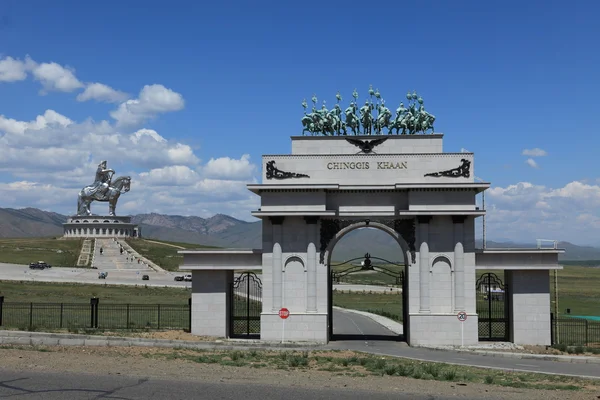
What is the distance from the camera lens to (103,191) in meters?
144

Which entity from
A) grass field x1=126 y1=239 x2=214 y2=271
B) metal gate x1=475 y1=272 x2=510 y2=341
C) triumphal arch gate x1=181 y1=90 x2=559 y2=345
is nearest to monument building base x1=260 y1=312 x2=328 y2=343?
triumphal arch gate x1=181 y1=90 x2=559 y2=345

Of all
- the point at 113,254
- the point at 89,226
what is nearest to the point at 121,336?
the point at 113,254

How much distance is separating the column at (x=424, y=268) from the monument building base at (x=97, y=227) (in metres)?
109

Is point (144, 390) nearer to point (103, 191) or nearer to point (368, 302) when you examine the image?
point (368, 302)

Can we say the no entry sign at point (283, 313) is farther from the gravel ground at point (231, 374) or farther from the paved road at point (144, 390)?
the paved road at point (144, 390)

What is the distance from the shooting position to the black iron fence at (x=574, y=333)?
3906 cm

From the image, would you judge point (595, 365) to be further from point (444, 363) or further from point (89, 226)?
point (89, 226)

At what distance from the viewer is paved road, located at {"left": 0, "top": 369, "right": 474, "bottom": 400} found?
19.5m

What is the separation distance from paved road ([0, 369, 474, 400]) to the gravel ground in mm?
947

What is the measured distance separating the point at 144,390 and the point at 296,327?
62.3 feet

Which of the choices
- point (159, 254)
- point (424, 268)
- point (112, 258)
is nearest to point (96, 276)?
point (112, 258)

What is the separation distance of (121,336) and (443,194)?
18.4 meters

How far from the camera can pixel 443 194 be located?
38625mm

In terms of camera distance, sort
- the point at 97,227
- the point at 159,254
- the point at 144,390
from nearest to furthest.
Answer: the point at 144,390 < the point at 159,254 < the point at 97,227
